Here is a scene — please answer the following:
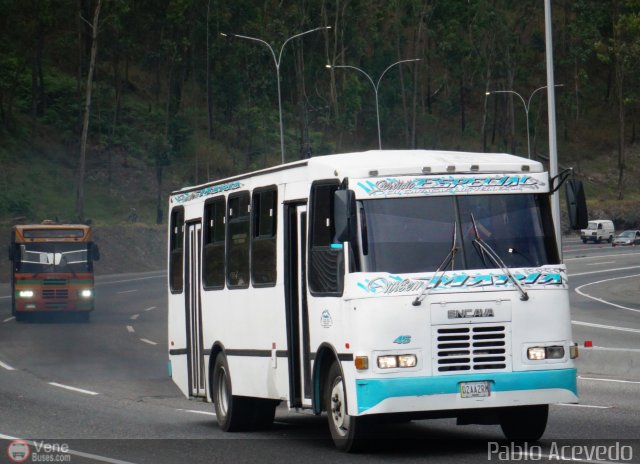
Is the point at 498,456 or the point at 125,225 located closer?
the point at 498,456

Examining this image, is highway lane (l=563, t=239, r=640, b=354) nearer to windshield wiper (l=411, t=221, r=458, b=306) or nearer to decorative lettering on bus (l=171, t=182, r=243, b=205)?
decorative lettering on bus (l=171, t=182, r=243, b=205)

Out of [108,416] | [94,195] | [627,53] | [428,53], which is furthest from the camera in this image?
[428,53]

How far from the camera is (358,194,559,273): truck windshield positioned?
12445 millimetres

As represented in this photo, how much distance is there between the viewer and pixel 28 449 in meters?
13.5

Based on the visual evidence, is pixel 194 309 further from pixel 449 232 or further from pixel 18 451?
pixel 449 232

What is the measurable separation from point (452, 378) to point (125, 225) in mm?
60413

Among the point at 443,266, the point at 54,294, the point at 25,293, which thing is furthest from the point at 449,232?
the point at 25,293

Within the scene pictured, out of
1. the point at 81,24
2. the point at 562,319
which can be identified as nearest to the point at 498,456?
the point at 562,319

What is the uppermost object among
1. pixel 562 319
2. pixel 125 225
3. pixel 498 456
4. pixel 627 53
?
pixel 627 53

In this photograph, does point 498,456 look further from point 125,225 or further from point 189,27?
point 189,27

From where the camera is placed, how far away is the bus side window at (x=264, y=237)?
1438cm

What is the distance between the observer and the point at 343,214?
12.1 m

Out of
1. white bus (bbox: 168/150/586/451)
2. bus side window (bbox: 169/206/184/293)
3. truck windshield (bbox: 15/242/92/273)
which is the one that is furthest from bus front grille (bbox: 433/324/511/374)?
truck windshield (bbox: 15/242/92/273)

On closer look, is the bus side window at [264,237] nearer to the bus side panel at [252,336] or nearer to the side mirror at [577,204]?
the bus side panel at [252,336]
